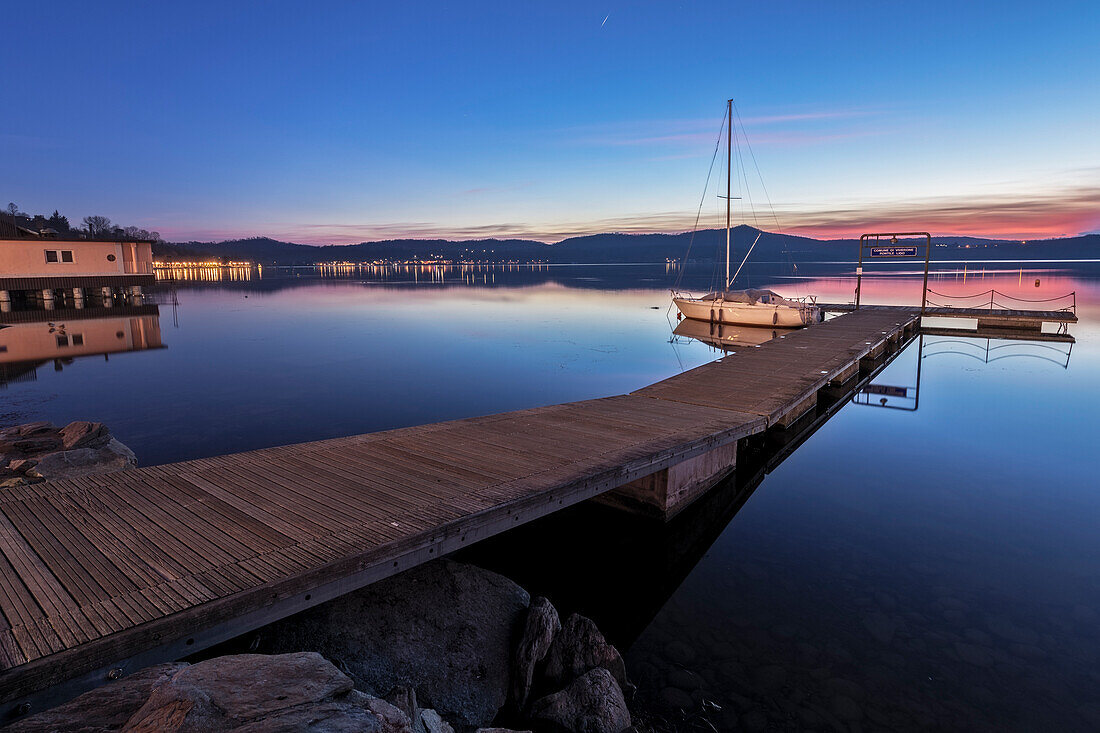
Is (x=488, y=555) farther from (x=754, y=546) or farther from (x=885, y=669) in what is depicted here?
(x=885, y=669)

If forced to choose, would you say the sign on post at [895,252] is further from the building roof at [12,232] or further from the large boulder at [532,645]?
the building roof at [12,232]

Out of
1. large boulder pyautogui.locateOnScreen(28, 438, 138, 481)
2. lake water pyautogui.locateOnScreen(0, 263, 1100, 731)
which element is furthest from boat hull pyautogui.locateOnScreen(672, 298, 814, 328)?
large boulder pyautogui.locateOnScreen(28, 438, 138, 481)

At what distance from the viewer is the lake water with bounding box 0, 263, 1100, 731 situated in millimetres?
6387

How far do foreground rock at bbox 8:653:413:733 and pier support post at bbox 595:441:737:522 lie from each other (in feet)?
22.4

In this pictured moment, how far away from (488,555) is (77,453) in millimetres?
8411

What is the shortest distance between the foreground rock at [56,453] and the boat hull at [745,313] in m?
31.7

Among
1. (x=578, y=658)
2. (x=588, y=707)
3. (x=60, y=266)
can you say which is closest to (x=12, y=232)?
(x=60, y=266)

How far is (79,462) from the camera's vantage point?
445 inches

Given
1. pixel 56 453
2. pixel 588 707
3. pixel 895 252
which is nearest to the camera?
pixel 588 707

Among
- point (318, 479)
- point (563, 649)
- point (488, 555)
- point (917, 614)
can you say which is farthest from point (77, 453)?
point (917, 614)

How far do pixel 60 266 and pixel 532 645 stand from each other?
56.9 meters

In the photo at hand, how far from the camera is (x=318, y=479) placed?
7289 millimetres

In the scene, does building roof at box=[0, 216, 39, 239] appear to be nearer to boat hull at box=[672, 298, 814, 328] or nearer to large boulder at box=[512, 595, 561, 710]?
boat hull at box=[672, 298, 814, 328]

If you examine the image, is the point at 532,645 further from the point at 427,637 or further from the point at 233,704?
the point at 233,704
